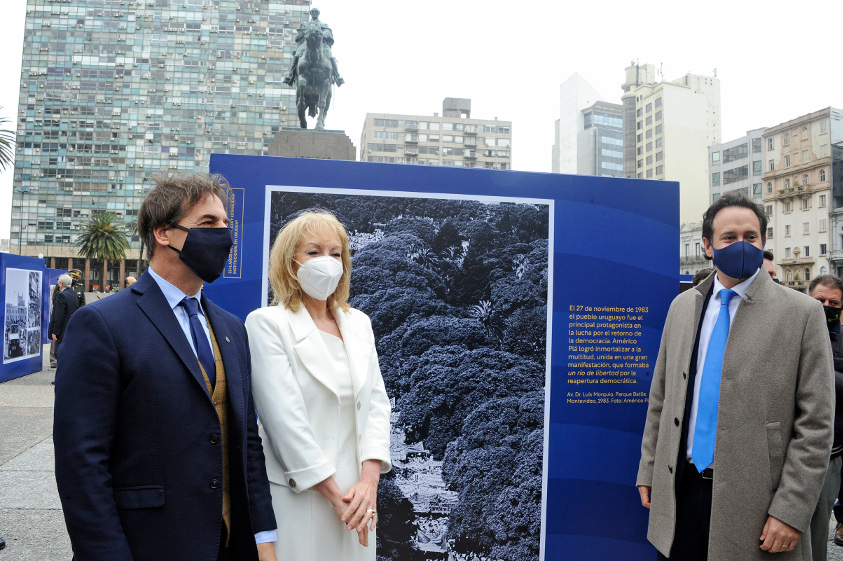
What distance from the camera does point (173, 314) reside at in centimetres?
172

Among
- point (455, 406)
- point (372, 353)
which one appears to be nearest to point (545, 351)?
point (455, 406)

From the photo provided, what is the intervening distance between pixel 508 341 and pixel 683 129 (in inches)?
3819

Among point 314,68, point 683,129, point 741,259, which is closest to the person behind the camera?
point 741,259

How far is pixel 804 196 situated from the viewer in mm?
60562

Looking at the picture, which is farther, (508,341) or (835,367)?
(835,367)

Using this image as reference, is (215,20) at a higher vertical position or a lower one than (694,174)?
higher

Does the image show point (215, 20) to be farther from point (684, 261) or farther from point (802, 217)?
point (802, 217)

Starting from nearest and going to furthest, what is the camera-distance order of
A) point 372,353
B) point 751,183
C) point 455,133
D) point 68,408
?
point 68,408 < point 372,353 < point 751,183 < point 455,133

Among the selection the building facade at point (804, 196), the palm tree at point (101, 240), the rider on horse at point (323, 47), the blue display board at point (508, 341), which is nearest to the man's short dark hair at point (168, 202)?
the blue display board at point (508, 341)

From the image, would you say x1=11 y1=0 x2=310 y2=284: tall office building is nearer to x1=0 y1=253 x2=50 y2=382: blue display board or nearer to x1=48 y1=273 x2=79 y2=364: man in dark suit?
x1=0 y1=253 x2=50 y2=382: blue display board

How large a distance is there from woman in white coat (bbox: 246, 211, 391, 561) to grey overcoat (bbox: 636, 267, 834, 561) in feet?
4.48

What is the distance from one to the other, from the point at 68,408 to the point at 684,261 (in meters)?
75.4

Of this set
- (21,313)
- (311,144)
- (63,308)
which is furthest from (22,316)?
(311,144)

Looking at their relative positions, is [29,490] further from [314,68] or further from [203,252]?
[314,68]
